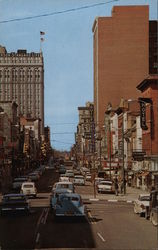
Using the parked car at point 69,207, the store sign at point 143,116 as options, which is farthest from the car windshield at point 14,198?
the store sign at point 143,116

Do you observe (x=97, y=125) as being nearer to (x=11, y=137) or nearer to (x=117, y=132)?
(x=11, y=137)

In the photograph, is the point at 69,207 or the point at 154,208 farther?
the point at 69,207

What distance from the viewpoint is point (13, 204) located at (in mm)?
34000

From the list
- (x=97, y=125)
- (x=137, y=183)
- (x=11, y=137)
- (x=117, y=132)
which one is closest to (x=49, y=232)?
(x=137, y=183)

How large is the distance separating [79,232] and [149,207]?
6.58 meters

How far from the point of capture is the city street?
20719 millimetres

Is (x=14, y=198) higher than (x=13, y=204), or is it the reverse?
(x=14, y=198)

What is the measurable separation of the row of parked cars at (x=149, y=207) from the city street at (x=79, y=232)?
399 mm

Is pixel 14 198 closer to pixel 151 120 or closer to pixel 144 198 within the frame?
pixel 144 198

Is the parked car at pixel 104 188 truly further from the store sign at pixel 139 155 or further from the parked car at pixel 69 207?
the parked car at pixel 69 207

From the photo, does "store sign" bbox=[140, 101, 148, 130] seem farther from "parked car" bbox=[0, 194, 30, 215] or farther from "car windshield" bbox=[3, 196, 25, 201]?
"car windshield" bbox=[3, 196, 25, 201]

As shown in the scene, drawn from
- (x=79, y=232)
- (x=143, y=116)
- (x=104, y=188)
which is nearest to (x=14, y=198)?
(x=79, y=232)

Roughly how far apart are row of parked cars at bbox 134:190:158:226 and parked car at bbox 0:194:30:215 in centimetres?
685

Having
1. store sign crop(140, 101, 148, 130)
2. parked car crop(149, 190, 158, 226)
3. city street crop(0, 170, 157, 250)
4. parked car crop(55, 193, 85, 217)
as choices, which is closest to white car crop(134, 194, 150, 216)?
city street crop(0, 170, 157, 250)
